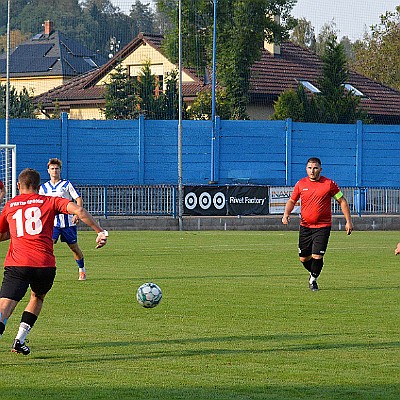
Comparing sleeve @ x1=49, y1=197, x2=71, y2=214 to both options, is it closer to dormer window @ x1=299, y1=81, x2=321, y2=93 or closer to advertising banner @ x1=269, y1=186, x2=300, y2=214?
advertising banner @ x1=269, y1=186, x2=300, y2=214

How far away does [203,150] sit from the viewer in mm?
39750

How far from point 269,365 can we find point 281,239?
20.7 m

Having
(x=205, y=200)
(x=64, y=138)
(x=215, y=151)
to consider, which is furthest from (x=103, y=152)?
(x=205, y=200)

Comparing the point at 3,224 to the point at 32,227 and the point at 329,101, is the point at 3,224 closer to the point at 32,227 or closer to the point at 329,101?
the point at 32,227

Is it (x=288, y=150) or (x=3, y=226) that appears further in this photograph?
(x=288, y=150)

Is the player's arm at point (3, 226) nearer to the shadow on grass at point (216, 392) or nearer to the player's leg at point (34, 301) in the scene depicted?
the player's leg at point (34, 301)

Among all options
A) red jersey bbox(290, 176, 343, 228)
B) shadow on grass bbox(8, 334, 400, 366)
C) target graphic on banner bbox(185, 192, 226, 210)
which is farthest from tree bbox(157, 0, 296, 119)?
shadow on grass bbox(8, 334, 400, 366)

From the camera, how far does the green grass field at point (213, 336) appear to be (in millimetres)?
8297

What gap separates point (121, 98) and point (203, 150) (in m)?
11.3

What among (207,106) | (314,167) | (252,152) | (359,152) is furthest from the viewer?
(207,106)

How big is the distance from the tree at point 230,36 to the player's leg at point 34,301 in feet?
118

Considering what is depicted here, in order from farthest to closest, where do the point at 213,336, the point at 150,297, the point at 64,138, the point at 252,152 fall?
1. the point at 252,152
2. the point at 64,138
3. the point at 150,297
4. the point at 213,336

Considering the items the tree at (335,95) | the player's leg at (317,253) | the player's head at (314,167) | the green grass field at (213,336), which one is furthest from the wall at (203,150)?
the player's leg at (317,253)

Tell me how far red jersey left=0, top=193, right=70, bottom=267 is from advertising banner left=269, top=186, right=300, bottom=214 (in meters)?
27.3
